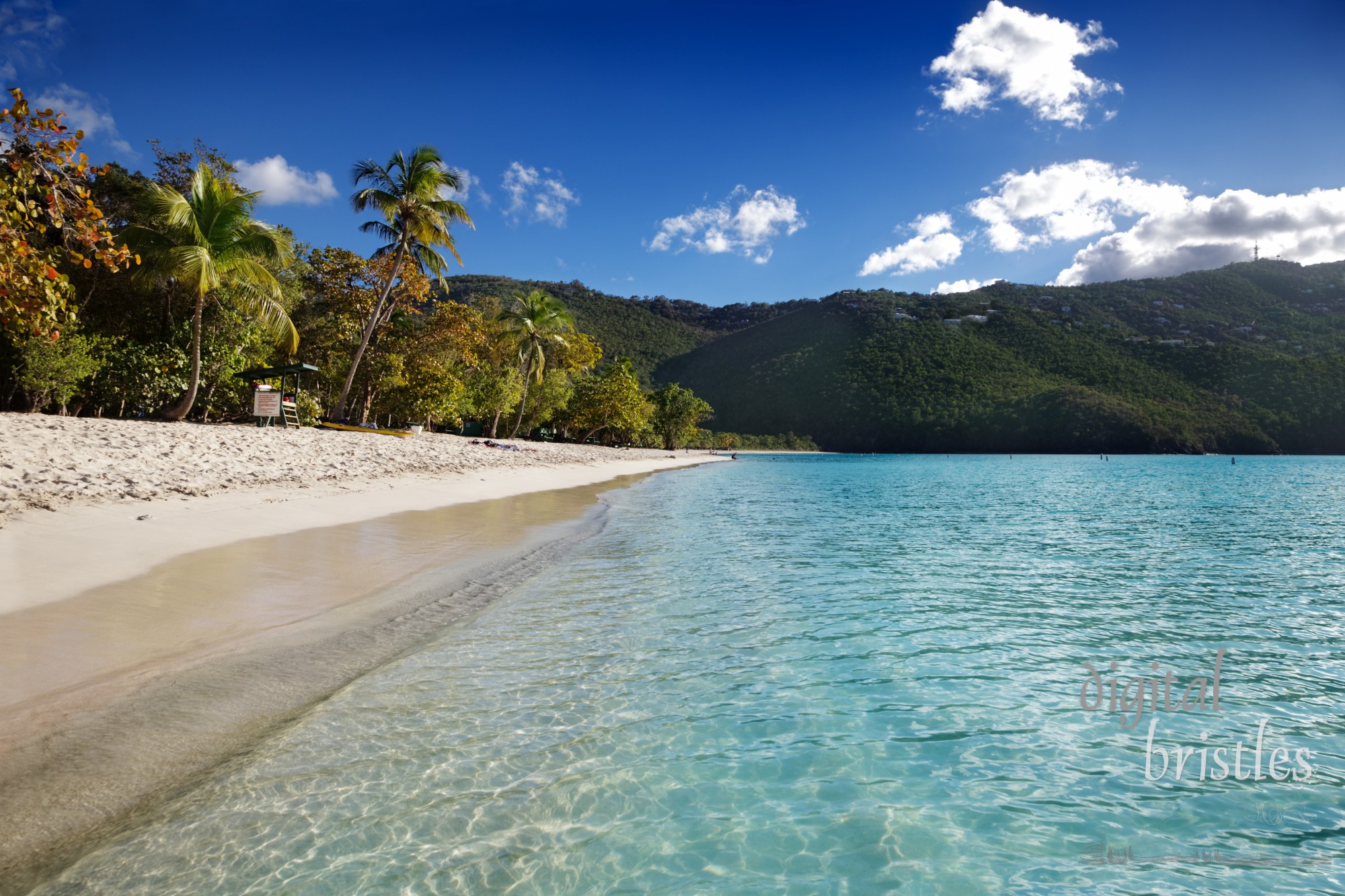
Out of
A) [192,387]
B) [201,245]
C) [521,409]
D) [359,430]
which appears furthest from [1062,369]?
[192,387]

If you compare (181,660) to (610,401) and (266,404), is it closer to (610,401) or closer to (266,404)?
(266,404)

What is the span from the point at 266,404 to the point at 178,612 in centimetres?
1703

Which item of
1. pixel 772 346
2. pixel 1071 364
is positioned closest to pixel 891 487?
pixel 1071 364

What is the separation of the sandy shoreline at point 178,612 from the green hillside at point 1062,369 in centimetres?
8852

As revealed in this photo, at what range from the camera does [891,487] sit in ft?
89.9

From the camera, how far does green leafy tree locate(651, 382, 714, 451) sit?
2682 inches

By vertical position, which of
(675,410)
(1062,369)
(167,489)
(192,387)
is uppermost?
(1062,369)

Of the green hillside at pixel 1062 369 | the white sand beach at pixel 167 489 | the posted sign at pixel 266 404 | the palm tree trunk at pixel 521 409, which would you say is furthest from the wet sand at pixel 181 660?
the green hillside at pixel 1062 369

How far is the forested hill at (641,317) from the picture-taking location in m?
99.0

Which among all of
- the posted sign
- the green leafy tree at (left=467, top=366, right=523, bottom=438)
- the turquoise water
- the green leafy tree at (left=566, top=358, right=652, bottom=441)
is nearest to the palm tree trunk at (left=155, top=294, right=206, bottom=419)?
the posted sign

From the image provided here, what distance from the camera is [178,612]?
→ 220 inches

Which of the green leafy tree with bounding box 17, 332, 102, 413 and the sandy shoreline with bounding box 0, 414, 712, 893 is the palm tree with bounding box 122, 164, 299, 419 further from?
the sandy shoreline with bounding box 0, 414, 712, 893

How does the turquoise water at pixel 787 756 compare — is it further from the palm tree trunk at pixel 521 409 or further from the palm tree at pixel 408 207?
the palm tree trunk at pixel 521 409

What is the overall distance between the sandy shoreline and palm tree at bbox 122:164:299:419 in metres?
5.53
